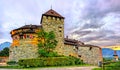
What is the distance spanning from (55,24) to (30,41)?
783cm

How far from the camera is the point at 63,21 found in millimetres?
54156

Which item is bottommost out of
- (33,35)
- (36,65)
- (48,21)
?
(36,65)

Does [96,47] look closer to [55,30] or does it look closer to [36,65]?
[55,30]

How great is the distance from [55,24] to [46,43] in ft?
21.1

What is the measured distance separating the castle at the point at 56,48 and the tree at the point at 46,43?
1554 mm

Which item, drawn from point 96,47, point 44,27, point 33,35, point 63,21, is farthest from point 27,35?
point 96,47

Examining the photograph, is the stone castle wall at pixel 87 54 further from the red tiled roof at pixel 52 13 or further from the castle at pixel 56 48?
the red tiled roof at pixel 52 13

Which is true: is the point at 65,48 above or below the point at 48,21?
below

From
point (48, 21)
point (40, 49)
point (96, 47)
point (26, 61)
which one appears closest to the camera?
point (26, 61)

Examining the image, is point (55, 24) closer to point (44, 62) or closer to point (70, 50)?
point (70, 50)

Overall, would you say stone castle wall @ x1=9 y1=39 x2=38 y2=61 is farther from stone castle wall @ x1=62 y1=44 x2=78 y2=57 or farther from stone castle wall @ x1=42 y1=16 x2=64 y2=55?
stone castle wall @ x1=62 y1=44 x2=78 y2=57

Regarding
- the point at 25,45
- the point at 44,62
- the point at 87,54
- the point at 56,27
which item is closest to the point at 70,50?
the point at 87,54

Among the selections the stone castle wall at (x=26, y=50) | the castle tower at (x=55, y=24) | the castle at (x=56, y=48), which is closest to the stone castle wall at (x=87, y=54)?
the castle at (x=56, y=48)

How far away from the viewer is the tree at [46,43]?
157ft
